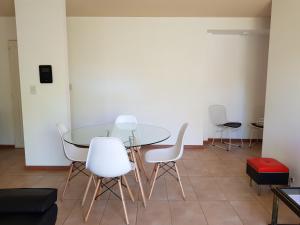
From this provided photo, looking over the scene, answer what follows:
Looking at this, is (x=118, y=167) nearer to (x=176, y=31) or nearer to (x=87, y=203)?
(x=87, y=203)

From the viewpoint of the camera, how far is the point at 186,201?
2834 mm

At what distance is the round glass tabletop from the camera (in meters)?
2.67

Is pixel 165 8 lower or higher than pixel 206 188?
higher

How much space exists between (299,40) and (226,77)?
221 centimetres

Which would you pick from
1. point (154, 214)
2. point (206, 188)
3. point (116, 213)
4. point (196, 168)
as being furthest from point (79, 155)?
point (196, 168)

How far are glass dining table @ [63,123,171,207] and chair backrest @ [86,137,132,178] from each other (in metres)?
0.21

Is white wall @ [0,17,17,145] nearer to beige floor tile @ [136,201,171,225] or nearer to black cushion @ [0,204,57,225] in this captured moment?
beige floor tile @ [136,201,171,225]

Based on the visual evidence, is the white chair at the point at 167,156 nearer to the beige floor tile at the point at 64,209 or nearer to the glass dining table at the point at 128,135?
the glass dining table at the point at 128,135

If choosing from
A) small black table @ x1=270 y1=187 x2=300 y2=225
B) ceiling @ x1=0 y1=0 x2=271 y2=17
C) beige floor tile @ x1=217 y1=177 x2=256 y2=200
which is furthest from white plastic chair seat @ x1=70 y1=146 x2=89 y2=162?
ceiling @ x1=0 y1=0 x2=271 y2=17

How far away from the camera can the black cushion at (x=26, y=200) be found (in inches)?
68.4

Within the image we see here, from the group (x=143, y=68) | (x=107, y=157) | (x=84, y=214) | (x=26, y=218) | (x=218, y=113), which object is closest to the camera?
(x=26, y=218)

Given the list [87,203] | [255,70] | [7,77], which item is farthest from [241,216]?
[7,77]

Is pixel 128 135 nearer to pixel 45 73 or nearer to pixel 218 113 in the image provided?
pixel 45 73

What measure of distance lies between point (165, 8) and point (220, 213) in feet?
10.5
